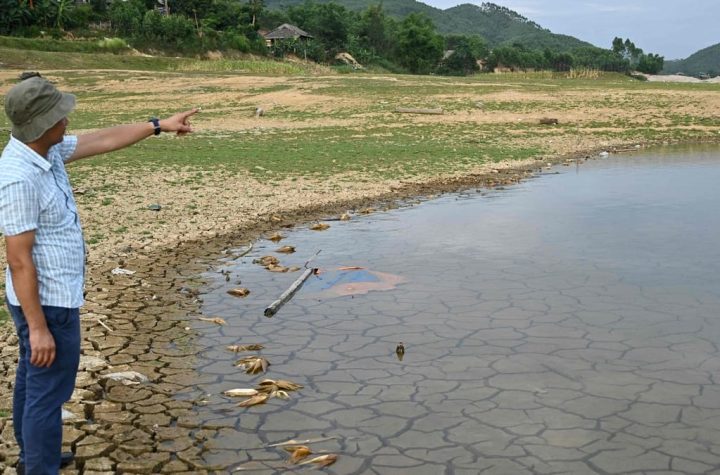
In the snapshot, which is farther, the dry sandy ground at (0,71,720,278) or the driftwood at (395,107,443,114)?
the driftwood at (395,107,443,114)

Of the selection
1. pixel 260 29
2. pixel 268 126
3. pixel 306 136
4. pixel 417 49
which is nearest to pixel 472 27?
pixel 417 49

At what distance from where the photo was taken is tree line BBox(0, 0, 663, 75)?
62469 mm

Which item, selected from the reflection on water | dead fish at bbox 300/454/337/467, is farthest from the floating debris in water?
dead fish at bbox 300/454/337/467

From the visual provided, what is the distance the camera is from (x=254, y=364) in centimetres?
600

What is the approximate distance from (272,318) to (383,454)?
278 centimetres

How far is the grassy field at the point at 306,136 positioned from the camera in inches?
482

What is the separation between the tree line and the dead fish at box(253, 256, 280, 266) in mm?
54915

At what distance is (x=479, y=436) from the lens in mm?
4895

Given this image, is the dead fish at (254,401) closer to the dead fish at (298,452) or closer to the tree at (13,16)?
the dead fish at (298,452)

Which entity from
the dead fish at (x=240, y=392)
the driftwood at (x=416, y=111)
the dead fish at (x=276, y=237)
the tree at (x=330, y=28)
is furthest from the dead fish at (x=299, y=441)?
the tree at (x=330, y=28)

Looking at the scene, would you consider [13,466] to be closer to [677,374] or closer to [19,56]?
Result: [677,374]

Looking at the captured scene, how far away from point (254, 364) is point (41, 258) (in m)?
2.58

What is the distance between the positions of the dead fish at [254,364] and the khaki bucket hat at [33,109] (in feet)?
9.16

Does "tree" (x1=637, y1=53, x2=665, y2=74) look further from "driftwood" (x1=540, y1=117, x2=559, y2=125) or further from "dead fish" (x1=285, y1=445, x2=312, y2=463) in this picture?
"dead fish" (x1=285, y1=445, x2=312, y2=463)
